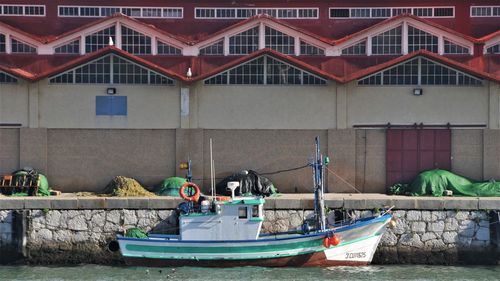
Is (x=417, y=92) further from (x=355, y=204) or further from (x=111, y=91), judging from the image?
(x=111, y=91)

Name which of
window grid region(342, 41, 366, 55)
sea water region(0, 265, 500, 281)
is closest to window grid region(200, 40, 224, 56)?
window grid region(342, 41, 366, 55)

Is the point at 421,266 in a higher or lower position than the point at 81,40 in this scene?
lower

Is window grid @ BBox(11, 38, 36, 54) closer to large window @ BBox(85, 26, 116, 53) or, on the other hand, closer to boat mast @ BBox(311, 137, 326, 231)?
large window @ BBox(85, 26, 116, 53)

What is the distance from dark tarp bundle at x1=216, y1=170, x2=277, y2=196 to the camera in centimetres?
3869

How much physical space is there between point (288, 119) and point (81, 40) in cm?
842

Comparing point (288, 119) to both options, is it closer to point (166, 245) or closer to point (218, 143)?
point (218, 143)

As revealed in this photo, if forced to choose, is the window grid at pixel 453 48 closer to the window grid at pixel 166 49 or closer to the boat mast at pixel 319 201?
the boat mast at pixel 319 201

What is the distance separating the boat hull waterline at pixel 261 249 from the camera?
35406 millimetres

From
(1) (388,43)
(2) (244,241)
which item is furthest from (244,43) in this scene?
(2) (244,241)

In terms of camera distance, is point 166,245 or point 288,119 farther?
point 288,119

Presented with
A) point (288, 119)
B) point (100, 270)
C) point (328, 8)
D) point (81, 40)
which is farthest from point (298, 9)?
point (100, 270)

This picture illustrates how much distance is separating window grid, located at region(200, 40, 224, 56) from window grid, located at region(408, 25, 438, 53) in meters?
6.99

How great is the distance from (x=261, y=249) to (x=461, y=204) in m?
6.85

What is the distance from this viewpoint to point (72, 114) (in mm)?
40312
